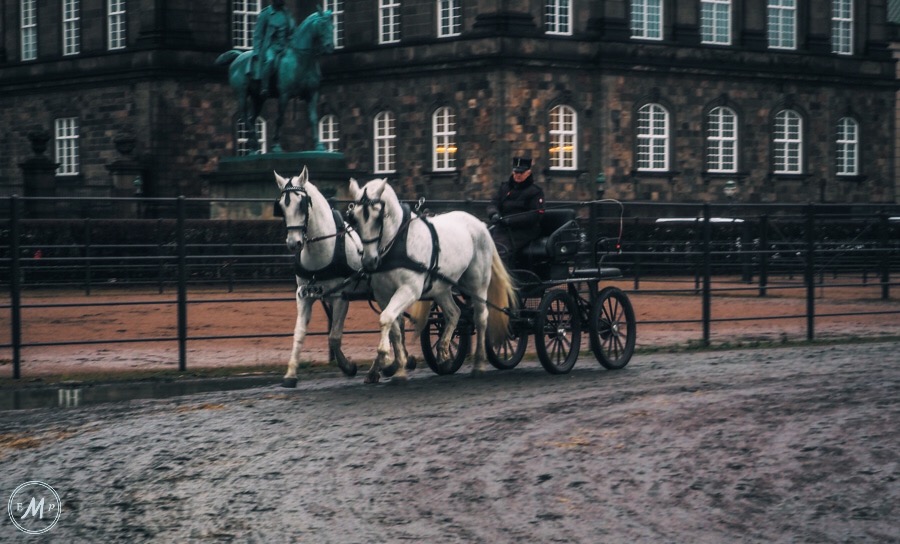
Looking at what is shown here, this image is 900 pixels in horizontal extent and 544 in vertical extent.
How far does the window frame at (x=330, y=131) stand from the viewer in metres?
53.8

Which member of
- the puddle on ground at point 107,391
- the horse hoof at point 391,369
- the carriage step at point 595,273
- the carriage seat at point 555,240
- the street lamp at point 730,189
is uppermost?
the street lamp at point 730,189

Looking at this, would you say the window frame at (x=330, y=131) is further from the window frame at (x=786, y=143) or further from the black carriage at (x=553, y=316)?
the black carriage at (x=553, y=316)

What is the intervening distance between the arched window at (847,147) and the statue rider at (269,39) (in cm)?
2462

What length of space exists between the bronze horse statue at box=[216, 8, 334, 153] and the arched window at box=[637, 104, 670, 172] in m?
14.5

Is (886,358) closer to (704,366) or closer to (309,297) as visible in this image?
(704,366)

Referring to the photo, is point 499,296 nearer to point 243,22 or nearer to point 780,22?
point 243,22

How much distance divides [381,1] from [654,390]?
129 feet

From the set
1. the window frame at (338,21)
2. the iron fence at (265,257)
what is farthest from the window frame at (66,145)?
the iron fence at (265,257)

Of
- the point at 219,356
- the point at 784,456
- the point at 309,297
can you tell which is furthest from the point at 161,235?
the point at 784,456

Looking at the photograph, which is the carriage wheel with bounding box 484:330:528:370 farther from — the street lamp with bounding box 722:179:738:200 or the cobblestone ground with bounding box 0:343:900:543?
the street lamp with bounding box 722:179:738:200

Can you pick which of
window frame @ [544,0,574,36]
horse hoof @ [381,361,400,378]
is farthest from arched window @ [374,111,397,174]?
horse hoof @ [381,361,400,378]

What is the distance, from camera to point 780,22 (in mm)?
54688

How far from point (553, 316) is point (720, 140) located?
123ft

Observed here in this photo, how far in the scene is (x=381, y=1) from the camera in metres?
52.0
